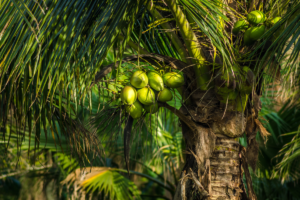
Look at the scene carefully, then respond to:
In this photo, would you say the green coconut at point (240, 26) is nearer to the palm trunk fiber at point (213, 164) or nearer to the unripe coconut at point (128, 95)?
the palm trunk fiber at point (213, 164)

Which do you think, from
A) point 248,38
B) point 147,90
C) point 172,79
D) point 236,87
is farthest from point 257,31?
point 147,90

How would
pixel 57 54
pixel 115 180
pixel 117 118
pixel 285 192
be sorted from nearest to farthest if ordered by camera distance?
1. pixel 57 54
2. pixel 117 118
3. pixel 115 180
4. pixel 285 192

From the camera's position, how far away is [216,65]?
158cm

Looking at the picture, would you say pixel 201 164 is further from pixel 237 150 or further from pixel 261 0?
pixel 261 0

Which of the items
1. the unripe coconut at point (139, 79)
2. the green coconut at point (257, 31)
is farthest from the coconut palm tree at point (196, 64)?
the unripe coconut at point (139, 79)

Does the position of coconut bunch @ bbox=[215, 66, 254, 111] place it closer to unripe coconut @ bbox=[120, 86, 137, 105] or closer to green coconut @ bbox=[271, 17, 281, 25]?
green coconut @ bbox=[271, 17, 281, 25]

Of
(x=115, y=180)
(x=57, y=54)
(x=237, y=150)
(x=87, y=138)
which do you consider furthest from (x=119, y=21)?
(x=115, y=180)

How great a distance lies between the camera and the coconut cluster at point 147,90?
1411 mm

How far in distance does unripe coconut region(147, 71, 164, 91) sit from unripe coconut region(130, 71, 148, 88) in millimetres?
34

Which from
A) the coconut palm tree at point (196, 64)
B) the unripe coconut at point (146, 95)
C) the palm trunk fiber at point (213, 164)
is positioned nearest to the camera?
the coconut palm tree at point (196, 64)

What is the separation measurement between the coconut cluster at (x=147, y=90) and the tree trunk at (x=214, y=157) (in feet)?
0.77

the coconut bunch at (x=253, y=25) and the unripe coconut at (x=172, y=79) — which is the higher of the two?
the coconut bunch at (x=253, y=25)

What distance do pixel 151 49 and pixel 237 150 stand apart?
1.21m

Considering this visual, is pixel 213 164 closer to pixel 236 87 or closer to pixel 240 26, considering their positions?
pixel 236 87
